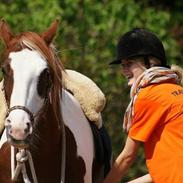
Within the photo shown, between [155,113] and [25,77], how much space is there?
2.86ft

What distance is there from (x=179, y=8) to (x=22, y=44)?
36.9 ft

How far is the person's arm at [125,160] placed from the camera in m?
5.73

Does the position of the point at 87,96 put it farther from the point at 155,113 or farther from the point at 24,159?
the point at 155,113

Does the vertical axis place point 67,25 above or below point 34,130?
below

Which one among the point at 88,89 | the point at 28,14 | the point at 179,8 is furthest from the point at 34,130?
the point at 179,8

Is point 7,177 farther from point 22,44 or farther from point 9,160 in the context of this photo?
point 22,44

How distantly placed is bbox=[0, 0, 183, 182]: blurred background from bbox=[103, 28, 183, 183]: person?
4789mm

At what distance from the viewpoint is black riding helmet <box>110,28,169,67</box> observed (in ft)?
18.8

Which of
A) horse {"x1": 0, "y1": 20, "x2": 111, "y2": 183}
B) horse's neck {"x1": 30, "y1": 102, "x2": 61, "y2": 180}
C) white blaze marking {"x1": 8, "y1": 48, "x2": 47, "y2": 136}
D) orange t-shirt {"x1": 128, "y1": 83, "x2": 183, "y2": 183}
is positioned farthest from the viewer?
horse's neck {"x1": 30, "y1": 102, "x2": 61, "y2": 180}

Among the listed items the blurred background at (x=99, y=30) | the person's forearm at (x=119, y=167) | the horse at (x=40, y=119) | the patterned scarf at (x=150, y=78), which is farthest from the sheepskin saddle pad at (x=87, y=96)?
the blurred background at (x=99, y=30)

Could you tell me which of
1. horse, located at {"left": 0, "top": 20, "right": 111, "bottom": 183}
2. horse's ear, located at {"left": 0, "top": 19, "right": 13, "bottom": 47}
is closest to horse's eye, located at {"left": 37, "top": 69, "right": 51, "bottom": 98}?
horse, located at {"left": 0, "top": 20, "right": 111, "bottom": 183}

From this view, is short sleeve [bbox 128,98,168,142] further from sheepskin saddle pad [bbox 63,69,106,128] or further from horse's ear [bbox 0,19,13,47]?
Answer: sheepskin saddle pad [bbox 63,69,106,128]

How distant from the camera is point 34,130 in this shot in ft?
18.5

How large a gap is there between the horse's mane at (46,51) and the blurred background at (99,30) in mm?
4665
